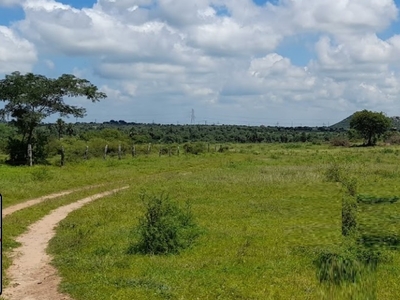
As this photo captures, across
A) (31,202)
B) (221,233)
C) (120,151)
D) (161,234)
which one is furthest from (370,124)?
(161,234)

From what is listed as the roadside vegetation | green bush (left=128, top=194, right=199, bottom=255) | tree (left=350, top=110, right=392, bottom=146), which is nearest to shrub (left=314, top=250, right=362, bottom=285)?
the roadside vegetation

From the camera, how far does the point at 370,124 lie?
Answer: 253 feet

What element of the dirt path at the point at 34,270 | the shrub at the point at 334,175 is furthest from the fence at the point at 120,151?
the dirt path at the point at 34,270

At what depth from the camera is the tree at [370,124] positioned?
76688mm

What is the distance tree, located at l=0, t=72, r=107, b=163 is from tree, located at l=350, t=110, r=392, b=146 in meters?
49.0

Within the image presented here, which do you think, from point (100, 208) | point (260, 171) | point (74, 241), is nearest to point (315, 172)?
point (260, 171)

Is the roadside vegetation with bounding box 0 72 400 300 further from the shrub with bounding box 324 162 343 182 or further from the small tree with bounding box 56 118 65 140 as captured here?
the small tree with bounding box 56 118 65 140

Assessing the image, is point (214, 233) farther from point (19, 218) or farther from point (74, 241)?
point (19, 218)

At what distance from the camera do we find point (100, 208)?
19.5 m

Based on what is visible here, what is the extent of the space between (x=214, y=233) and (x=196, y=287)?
16.7 feet

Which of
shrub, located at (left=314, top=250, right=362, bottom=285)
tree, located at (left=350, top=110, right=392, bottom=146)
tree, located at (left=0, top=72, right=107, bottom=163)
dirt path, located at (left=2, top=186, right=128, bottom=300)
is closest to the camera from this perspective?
shrub, located at (left=314, top=250, right=362, bottom=285)

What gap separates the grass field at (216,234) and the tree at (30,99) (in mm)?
9084

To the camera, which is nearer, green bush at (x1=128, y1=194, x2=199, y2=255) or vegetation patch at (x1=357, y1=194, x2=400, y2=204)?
green bush at (x1=128, y1=194, x2=199, y2=255)

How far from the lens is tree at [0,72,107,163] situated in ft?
125
